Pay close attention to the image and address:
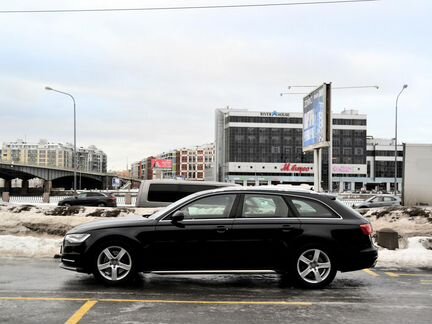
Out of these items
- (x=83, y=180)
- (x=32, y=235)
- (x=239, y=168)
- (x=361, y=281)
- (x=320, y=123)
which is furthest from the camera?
(x=239, y=168)

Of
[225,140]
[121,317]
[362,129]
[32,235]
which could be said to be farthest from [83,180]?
[121,317]

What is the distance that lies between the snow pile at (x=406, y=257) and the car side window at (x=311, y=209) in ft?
10.1

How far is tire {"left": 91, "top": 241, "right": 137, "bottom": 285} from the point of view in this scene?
714 centimetres

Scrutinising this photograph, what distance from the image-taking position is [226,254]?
713 centimetres

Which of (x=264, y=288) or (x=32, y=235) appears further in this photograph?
(x=32, y=235)

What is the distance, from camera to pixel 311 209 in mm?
7492

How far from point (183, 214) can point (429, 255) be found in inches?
234

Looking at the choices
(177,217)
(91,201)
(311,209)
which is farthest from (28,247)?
(91,201)

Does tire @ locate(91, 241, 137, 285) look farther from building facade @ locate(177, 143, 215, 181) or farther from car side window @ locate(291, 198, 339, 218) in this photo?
building facade @ locate(177, 143, 215, 181)

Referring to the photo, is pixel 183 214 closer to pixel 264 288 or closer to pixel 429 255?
pixel 264 288

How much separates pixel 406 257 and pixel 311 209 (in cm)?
390

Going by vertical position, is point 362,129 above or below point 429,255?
above

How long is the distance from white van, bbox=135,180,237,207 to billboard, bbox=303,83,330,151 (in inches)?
514

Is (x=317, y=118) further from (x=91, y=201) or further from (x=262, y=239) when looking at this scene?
(x=262, y=239)
